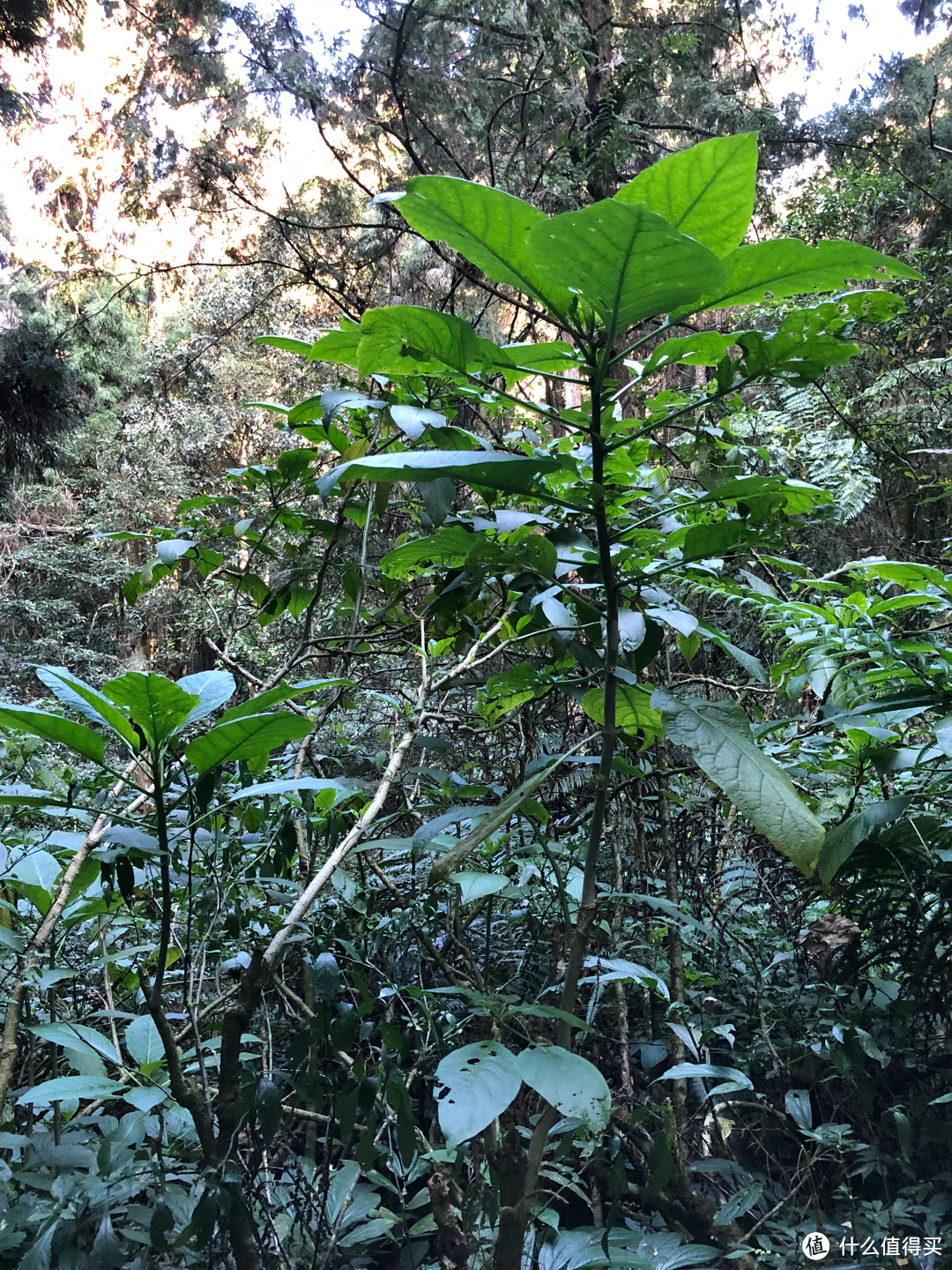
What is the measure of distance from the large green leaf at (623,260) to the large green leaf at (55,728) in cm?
41

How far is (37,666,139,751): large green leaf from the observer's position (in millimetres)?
513

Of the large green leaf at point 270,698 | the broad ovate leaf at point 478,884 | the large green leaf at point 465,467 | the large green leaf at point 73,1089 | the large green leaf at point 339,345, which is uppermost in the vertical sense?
the large green leaf at point 339,345

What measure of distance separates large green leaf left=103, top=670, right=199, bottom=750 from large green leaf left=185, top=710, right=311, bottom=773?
21mm

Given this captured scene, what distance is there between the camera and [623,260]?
47cm

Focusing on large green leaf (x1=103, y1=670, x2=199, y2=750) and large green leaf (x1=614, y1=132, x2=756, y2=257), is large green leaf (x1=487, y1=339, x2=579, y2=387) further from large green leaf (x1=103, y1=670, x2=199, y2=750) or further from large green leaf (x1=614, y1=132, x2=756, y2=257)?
large green leaf (x1=103, y1=670, x2=199, y2=750)

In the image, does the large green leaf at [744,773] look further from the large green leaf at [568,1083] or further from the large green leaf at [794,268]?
the large green leaf at [794,268]

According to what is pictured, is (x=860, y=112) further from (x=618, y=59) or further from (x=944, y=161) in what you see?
(x=618, y=59)

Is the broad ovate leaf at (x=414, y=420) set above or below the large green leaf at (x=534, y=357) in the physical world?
above

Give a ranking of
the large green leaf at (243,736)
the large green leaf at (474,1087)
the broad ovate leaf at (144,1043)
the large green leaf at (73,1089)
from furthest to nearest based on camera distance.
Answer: the broad ovate leaf at (144,1043) < the large green leaf at (73,1089) < the large green leaf at (243,736) < the large green leaf at (474,1087)

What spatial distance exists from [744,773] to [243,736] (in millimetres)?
332

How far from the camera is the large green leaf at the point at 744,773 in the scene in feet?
1.58

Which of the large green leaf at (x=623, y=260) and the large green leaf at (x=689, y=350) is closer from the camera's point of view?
the large green leaf at (x=623, y=260)

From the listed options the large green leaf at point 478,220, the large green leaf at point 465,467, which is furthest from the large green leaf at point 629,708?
the large green leaf at point 478,220

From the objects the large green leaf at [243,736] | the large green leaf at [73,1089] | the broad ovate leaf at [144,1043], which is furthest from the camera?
the broad ovate leaf at [144,1043]
